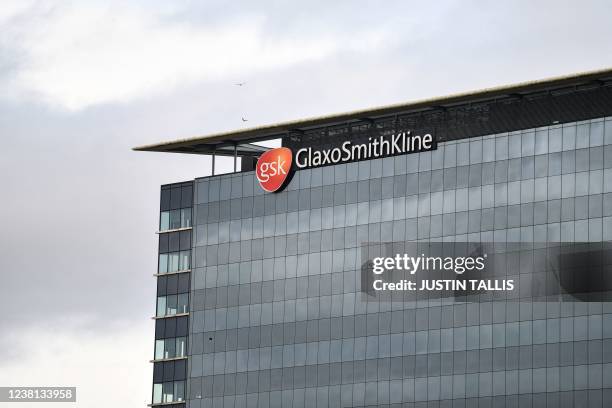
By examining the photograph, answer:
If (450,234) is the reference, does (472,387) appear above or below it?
below

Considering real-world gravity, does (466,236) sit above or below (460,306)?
above

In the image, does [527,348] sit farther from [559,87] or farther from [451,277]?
[559,87]

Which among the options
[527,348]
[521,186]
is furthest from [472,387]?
[521,186]

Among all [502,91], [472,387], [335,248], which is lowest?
[472,387]

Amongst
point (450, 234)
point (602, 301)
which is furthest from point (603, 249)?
point (450, 234)

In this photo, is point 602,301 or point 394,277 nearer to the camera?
point 602,301

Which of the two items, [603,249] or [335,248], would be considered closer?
[603,249]

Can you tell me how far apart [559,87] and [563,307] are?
1970 centimetres

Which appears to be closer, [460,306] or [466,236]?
[460,306]

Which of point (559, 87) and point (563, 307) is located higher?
point (559, 87)

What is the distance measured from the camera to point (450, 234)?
190 meters

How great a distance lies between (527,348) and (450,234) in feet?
43.6

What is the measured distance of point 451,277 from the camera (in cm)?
18962

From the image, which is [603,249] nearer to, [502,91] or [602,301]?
[602,301]
